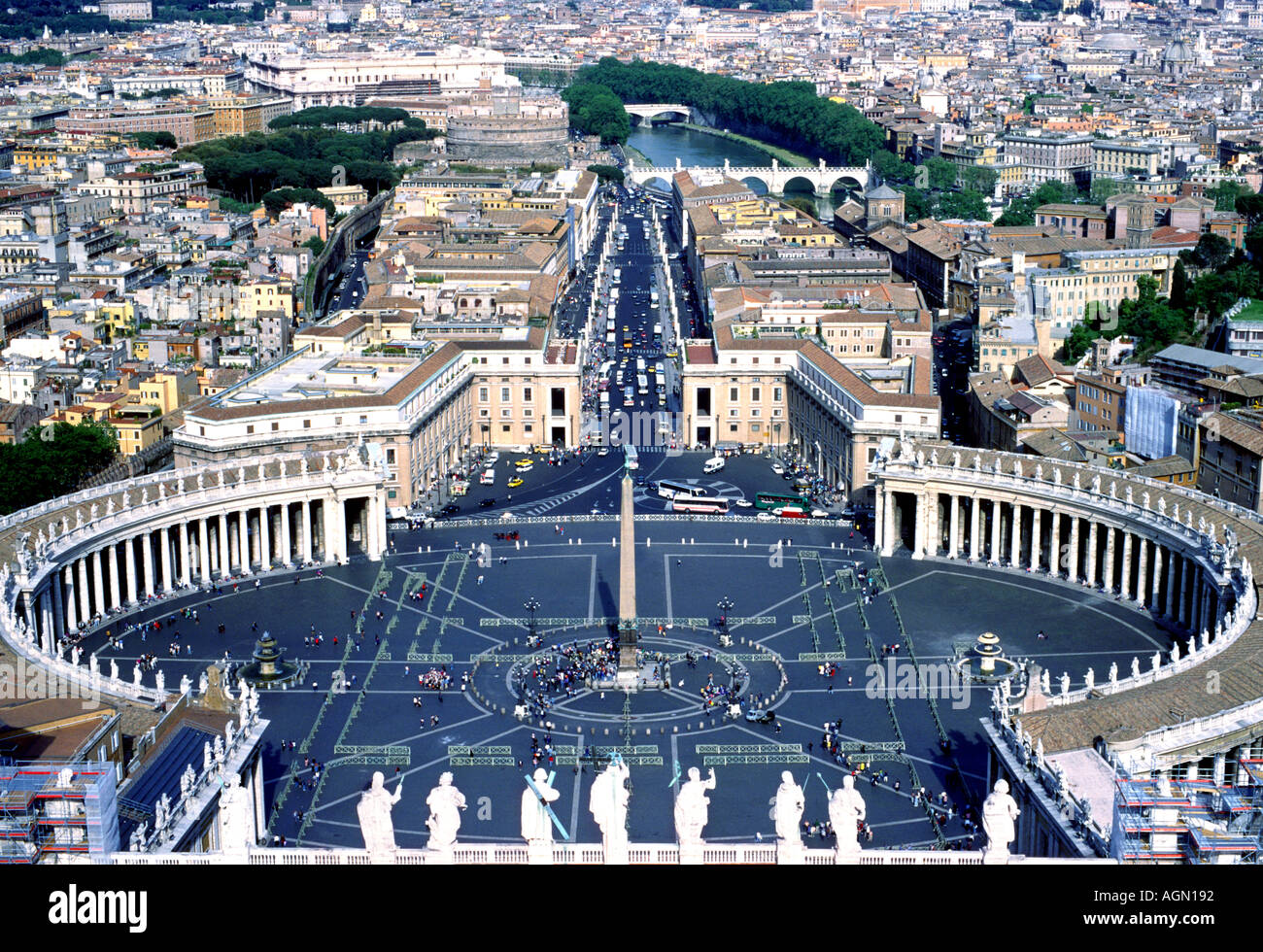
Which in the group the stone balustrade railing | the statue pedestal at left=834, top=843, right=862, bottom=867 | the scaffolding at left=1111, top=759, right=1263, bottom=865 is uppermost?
the statue pedestal at left=834, top=843, right=862, bottom=867

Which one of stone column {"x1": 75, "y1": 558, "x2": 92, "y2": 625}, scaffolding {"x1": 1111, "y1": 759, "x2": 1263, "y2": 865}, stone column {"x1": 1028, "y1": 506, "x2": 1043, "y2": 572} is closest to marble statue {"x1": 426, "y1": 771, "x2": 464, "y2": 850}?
scaffolding {"x1": 1111, "y1": 759, "x2": 1263, "y2": 865}

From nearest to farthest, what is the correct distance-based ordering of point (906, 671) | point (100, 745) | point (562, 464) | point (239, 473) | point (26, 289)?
point (100, 745)
point (906, 671)
point (239, 473)
point (562, 464)
point (26, 289)

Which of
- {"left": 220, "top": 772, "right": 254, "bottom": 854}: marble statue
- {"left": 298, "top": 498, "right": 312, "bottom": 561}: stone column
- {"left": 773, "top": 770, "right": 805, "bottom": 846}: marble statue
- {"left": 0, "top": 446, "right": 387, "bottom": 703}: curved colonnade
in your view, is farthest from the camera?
{"left": 298, "top": 498, "right": 312, "bottom": 561}: stone column

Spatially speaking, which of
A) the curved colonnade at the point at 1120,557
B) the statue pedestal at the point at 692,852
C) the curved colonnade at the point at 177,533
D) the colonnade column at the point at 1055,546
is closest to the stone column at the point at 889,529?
the curved colonnade at the point at 1120,557

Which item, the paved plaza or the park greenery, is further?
the park greenery

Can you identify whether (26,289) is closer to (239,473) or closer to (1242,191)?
(239,473)

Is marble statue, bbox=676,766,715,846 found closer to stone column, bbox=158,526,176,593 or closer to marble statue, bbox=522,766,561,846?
marble statue, bbox=522,766,561,846
